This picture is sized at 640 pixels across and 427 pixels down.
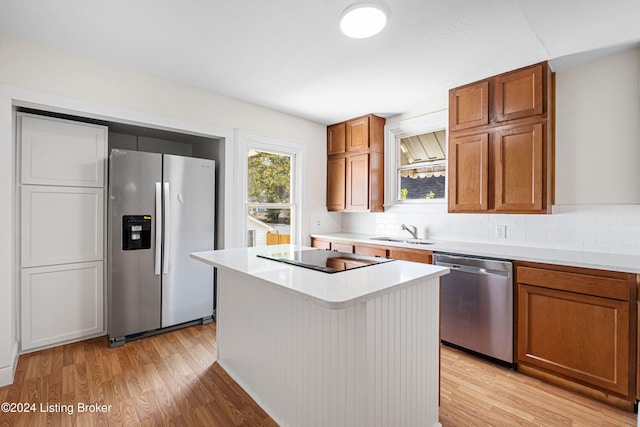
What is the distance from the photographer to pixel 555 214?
2609 mm

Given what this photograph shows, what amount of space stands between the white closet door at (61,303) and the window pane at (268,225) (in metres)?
1.51

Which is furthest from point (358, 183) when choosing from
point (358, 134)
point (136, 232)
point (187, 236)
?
point (136, 232)

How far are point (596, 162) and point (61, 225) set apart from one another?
4.43m

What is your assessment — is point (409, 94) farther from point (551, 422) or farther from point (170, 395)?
point (170, 395)

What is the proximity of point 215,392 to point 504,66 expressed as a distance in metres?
3.26

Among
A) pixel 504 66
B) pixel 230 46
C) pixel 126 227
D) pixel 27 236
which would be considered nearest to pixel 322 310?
pixel 230 46

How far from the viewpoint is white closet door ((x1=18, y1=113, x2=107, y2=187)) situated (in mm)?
2490

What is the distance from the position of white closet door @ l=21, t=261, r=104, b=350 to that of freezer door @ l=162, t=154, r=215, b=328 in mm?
586

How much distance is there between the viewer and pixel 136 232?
2.80m

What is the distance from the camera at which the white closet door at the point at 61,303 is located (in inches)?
99.0

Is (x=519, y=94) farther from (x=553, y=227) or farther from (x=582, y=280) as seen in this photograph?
(x=582, y=280)

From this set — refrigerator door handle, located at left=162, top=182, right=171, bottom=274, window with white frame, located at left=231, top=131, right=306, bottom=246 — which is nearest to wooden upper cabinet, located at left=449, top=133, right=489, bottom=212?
window with white frame, located at left=231, top=131, right=306, bottom=246

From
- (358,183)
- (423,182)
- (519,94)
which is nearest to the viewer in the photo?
(519,94)

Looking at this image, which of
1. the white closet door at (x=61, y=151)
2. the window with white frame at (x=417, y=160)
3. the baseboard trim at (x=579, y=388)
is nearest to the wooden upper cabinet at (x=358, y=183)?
the window with white frame at (x=417, y=160)
